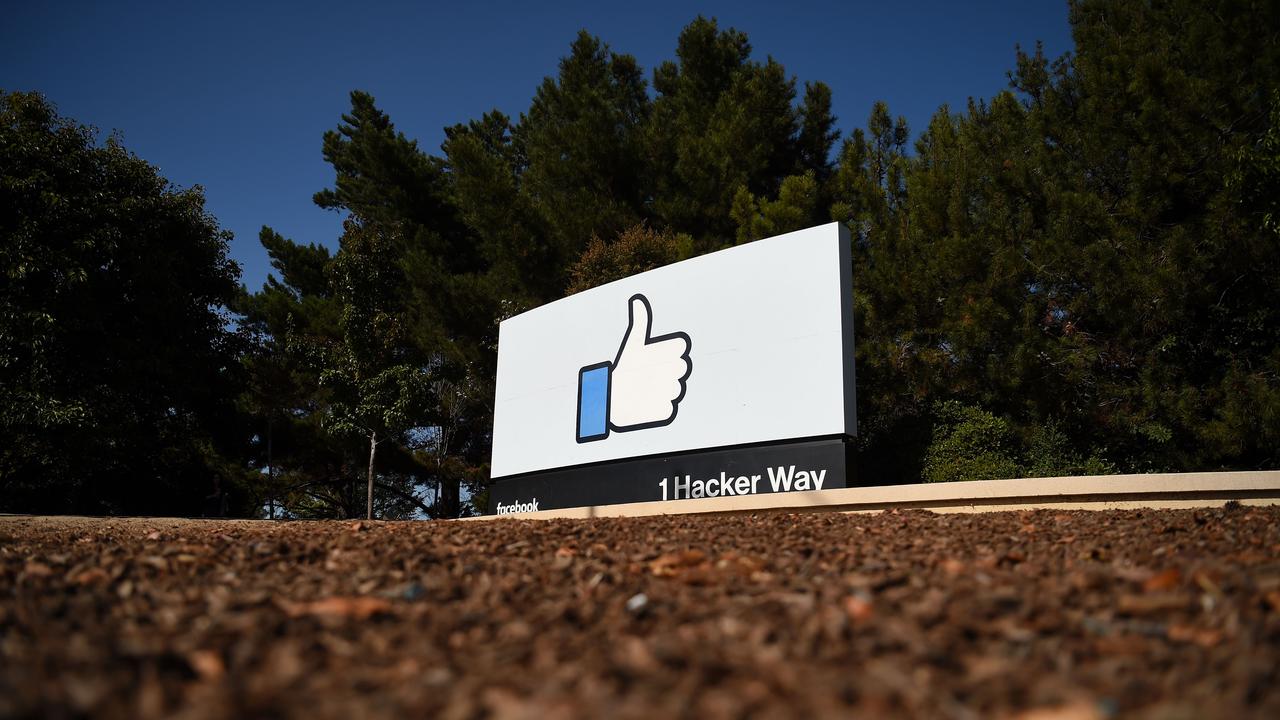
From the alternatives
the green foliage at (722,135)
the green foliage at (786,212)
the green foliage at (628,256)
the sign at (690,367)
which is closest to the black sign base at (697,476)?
the sign at (690,367)

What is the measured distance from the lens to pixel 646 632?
5.49 ft

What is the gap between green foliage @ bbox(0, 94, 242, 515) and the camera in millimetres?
11953

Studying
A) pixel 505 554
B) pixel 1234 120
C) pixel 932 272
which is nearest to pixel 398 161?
pixel 932 272

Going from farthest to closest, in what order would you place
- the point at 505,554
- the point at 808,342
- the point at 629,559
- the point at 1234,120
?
the point at 1234,120, the point at 808,342, the point at 505,554, the point at 629,559

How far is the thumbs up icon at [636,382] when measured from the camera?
8203 mm

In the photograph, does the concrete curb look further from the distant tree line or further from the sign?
the distant tree line

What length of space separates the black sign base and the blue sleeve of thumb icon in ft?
1.33

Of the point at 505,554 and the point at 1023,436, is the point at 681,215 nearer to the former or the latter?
the point at 1023,436

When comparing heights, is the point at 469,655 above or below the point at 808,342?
below

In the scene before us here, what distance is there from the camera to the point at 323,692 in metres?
1.24

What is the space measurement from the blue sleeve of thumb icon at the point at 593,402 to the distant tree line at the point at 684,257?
4.07m

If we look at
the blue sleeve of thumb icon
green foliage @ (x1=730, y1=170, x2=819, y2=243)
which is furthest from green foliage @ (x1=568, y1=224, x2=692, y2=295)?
the blue sleeve of thumb icon

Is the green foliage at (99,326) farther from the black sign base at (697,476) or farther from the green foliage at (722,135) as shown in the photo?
the green foliage at (722,135)

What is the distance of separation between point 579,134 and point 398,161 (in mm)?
5076
